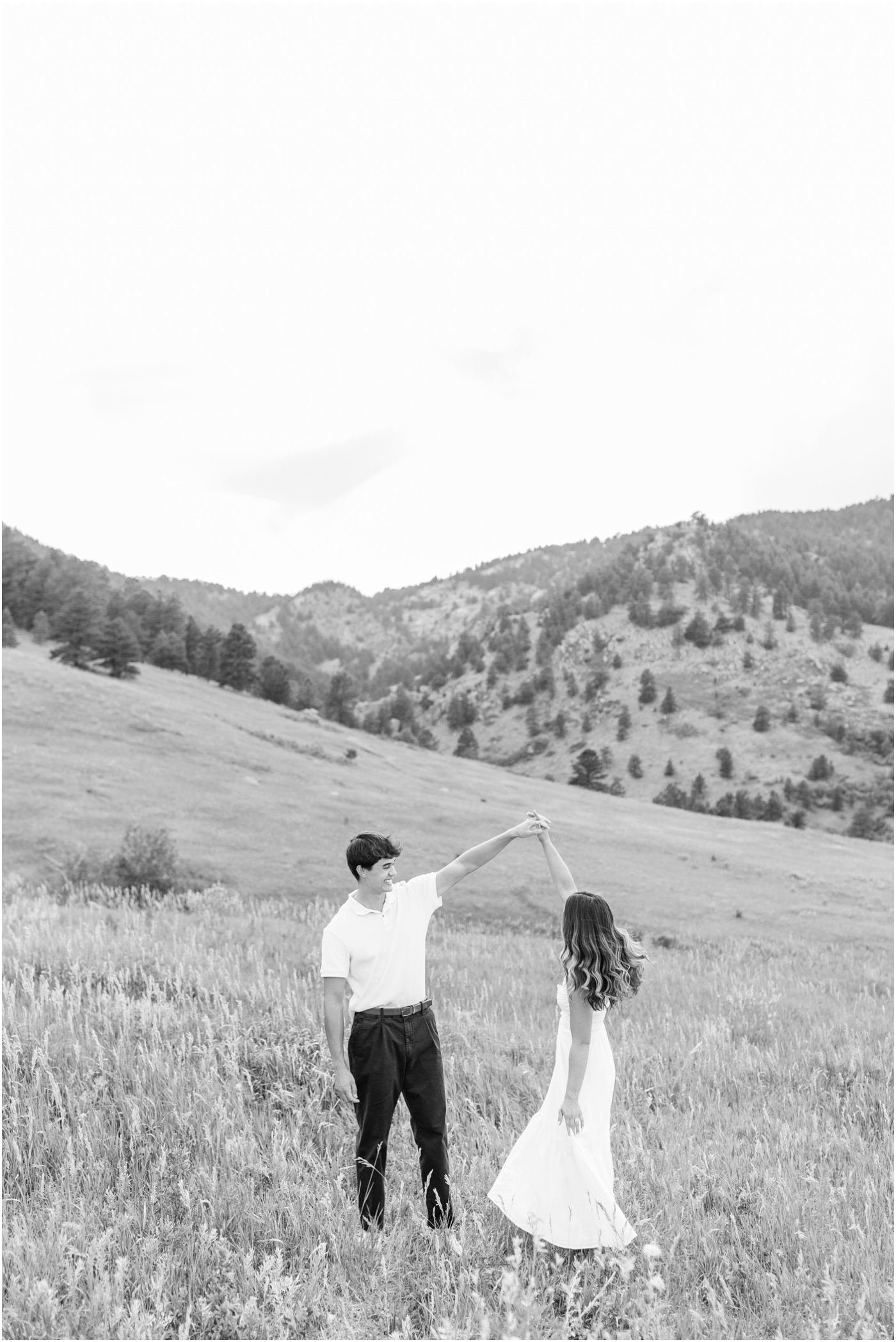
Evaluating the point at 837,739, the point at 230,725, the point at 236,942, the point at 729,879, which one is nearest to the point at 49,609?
the point at 230,725

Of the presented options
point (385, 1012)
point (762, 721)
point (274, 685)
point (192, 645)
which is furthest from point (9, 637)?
point (762, 721)

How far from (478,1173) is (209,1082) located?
218 centimetres

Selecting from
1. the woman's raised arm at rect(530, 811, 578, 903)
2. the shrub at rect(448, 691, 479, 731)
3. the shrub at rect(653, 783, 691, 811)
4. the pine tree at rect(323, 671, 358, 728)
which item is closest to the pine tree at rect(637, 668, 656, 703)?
the shrub at rect(448, 691, 479, 731)

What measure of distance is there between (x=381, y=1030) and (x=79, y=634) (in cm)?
7118

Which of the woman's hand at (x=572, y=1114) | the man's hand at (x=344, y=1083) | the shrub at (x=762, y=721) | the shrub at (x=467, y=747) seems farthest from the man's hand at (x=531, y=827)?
the shrub at (x=762, y=721)

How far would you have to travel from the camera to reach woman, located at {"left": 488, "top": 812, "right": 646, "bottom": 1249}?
467 centimetres

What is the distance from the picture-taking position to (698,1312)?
13.1 feet

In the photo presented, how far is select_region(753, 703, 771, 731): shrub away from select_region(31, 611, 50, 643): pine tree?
130 m

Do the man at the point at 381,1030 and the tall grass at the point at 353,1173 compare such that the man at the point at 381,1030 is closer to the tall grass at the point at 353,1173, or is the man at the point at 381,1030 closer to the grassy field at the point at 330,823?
the tall grass at the point at 353,1173

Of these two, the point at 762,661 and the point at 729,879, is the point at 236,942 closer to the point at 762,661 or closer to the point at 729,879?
the point at 729,879

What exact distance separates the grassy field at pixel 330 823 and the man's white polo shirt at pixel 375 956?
873 inches

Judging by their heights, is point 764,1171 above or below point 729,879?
above

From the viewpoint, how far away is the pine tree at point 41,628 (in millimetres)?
82875

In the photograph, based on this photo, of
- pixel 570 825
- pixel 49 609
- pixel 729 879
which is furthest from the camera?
pixel 49 609
